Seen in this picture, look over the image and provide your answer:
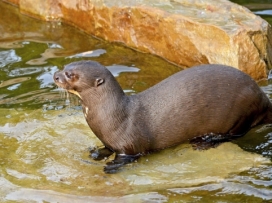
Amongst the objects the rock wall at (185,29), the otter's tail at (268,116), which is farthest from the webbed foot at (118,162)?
the rock wall at (185,29)

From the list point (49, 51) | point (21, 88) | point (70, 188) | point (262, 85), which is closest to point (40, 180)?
point (70, 188)

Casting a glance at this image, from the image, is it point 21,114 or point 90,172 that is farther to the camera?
point 21,114

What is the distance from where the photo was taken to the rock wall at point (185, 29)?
5.59 meters

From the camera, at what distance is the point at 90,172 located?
4.07m

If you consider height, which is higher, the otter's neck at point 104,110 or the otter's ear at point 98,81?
the otter's ear at point 98,81

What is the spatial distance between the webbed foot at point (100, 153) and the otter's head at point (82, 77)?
0.44 metres

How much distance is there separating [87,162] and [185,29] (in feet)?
7.29

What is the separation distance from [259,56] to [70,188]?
8.15 ft

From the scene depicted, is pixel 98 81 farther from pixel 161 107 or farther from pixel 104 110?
pixel 161 107

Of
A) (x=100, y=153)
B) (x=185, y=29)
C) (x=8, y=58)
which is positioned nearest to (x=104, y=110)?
(x=100, y=153)

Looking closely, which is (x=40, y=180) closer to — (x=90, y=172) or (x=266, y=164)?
(x=90, y=172)

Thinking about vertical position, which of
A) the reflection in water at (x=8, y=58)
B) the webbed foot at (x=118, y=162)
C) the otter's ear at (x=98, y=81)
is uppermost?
the otter's ear at (x=98, y=81)

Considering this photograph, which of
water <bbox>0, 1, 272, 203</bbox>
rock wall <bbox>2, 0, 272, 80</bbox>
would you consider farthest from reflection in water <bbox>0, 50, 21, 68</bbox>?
rock wall <bbox>2, 0, 272, 80</bbox>

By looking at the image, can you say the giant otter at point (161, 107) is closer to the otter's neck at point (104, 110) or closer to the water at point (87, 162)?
the otter's neck at point (104, 110)
